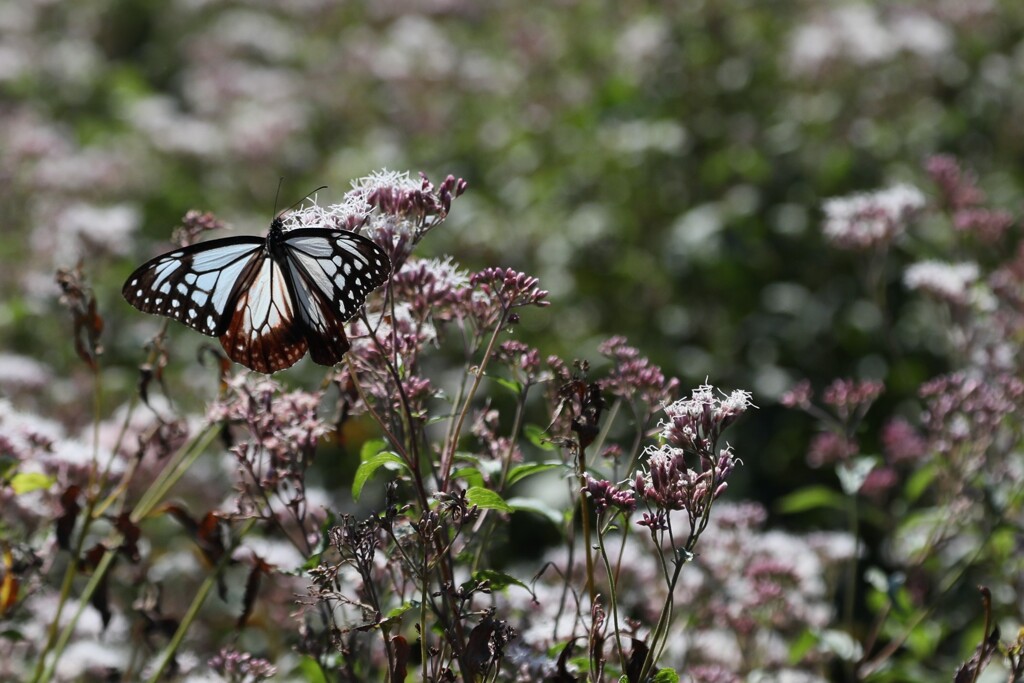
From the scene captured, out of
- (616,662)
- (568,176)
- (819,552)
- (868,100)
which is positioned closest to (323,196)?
(568,176)

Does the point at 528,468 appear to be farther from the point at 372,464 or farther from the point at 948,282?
the point at 948,282

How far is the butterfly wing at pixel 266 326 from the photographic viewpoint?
2188 mm

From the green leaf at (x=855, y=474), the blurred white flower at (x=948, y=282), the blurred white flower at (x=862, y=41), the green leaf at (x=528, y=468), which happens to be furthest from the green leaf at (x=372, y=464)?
the blurred white flower at (x=862, y=41)

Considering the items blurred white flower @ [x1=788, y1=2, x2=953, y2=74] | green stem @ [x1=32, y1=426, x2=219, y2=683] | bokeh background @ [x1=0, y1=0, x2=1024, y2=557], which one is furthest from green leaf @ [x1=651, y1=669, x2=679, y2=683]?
blurred white flower @ [x1=788, y1=2, x2=953, y2=74]

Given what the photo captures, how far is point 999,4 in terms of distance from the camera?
7.35 m

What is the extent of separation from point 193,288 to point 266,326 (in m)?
0.20

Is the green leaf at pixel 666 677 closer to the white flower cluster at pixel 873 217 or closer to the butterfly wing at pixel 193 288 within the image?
the butterfly wing at pixel 193 288

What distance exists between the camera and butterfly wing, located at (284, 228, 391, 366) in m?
2.01

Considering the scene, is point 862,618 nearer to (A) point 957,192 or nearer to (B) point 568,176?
(A) point 957,192

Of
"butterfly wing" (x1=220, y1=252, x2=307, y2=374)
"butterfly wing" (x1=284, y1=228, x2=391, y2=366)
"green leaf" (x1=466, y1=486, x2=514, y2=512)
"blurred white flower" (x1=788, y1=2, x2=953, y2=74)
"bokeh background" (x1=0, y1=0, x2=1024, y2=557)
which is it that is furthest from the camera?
"blurred white flower" (x1=788, y1=2, x2=953, y2=74)

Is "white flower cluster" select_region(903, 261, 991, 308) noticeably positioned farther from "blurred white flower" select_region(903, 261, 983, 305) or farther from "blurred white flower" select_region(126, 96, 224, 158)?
"blurred white flower" select_region(126, 96, 224, 158)

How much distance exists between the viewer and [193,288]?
2309mm

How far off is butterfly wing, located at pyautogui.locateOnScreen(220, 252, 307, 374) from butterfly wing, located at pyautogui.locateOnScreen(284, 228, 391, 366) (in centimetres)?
5

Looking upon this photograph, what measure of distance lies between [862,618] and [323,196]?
3.59m
